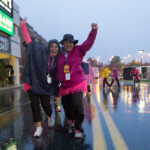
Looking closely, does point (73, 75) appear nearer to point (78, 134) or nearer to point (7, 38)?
point (78, 134)

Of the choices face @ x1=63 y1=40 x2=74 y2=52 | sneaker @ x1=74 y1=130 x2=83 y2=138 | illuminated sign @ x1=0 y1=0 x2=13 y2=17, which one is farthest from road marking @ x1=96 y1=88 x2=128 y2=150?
illuminated sign @ x1=0 y1=0 x2=13 y2=17

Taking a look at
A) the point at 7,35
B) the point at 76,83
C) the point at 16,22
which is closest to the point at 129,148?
the point at 76,83

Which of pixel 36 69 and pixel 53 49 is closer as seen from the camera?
pixel 36 69

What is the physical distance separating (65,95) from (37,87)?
0.57 m

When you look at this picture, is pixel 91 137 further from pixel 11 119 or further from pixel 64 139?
pixel 11 119

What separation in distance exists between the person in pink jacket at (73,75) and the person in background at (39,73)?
0.45 ft

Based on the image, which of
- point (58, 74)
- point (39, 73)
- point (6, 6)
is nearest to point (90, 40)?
point (58, 74)

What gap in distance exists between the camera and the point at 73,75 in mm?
3293

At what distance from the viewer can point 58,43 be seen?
3.52 metres

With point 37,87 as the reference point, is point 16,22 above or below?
above

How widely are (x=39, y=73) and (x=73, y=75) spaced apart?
A: 0.59m

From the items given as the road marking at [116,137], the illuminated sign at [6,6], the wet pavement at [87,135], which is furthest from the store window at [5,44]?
the road marking at [116,137]

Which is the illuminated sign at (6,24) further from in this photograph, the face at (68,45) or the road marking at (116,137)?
the road marking at (116,137)

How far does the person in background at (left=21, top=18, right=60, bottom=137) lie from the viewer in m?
3.26
